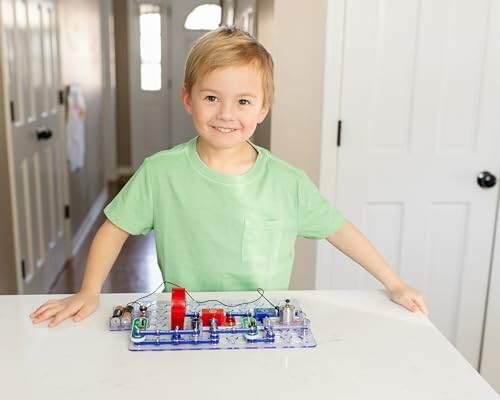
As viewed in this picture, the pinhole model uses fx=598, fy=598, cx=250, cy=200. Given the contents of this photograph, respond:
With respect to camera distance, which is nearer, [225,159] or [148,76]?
[225,159]

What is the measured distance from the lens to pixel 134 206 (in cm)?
129

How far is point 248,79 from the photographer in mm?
1200

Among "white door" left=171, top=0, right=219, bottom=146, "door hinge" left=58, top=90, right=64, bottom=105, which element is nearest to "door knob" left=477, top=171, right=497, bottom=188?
"door hinge" left=58, top=90, right=64, bottom=105

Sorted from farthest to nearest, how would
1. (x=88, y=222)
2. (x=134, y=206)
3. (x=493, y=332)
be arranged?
(x=88, y=222) < (x=493, y=332) < (x=134, y=206)

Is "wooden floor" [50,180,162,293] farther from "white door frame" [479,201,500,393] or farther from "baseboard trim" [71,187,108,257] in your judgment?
"white door frame" [479,201,500,393]

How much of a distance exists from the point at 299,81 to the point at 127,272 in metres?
2.12

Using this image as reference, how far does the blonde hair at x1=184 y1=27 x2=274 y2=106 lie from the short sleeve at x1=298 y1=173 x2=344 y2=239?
9.4 inches

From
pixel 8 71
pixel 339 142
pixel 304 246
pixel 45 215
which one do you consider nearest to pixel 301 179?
pixel 339 142

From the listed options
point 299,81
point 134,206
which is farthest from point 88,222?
point 134,206

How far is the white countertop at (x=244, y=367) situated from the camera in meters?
0.85

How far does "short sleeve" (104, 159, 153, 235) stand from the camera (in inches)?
50.2

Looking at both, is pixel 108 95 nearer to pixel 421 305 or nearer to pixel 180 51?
pixel 180 51

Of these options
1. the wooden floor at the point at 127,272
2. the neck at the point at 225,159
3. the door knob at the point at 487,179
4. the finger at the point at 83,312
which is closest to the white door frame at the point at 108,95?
the wooden floor at the point at 127,272

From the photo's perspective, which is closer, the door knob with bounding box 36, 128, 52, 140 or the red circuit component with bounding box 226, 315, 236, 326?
the red circuit component with bounding box 226, 315, 236, 326
